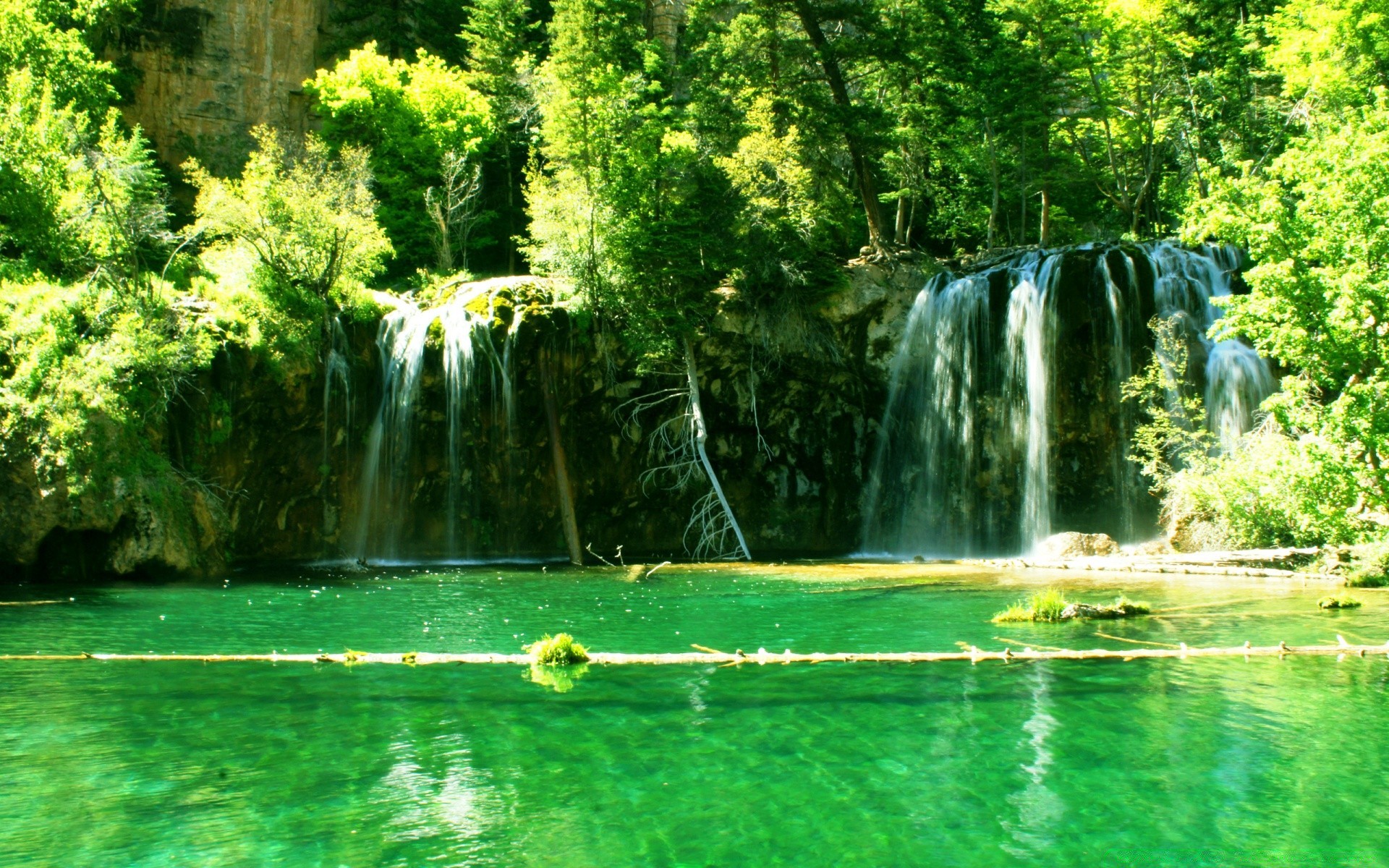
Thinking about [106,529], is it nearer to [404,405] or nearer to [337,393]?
[337,393]

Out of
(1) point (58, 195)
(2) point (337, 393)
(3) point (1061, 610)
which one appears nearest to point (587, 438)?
(2) point (337, 393)

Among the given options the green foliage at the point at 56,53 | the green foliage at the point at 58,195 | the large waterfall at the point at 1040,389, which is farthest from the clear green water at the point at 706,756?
the green foliage at the point at 56,53

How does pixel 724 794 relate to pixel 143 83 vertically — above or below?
below

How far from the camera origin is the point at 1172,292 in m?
25.9

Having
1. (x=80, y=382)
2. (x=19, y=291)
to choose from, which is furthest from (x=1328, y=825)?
(x=19, y=291)

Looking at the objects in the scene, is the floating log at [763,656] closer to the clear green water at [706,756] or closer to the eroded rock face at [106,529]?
the clear green water at [706,756]

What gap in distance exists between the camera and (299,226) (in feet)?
79.4

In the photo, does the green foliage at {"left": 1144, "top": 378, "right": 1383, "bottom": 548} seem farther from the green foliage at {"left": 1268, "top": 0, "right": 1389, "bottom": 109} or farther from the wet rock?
the green foliage at {"left": 1268, "top": 0, "right": 1389, "bottom": 109}

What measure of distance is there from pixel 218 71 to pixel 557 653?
3669 centimetres

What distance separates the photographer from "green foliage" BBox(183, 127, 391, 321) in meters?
24.1

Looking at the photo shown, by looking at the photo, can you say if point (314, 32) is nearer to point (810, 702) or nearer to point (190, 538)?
point (190, 538)

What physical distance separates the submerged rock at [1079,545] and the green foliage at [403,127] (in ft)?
70.2

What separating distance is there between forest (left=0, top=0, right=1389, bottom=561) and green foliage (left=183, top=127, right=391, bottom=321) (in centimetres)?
8

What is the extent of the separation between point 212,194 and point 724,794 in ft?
71.8
